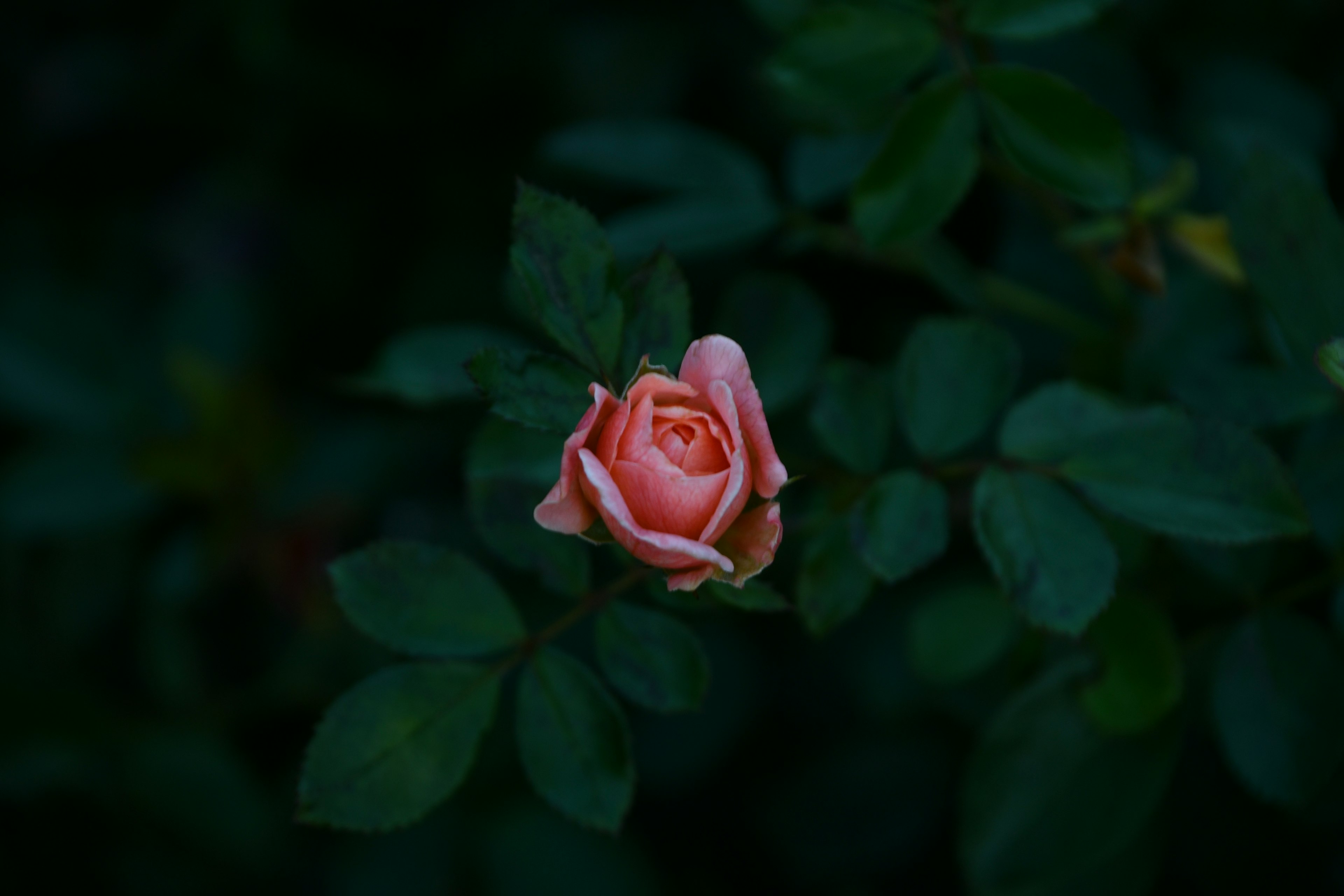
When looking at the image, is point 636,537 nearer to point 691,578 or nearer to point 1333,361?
point 691,578

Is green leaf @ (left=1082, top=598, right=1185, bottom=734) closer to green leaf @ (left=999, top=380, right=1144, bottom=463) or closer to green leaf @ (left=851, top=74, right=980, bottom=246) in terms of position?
green leaf @ (left=999, top=380, right=1144, bottom=463)

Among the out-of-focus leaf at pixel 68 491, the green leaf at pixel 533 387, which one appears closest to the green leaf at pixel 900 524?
the green leaf at pixel 533 387

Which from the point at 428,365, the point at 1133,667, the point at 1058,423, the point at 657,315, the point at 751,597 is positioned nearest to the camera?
the point at 751,597

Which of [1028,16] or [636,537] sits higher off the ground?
[1028,16]

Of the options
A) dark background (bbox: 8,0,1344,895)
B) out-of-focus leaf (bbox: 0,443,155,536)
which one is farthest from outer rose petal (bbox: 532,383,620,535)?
out-of-focus leaf (bbox: 0,443,155,536)

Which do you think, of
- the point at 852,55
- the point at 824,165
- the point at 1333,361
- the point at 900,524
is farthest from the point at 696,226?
the point at 1333,361
